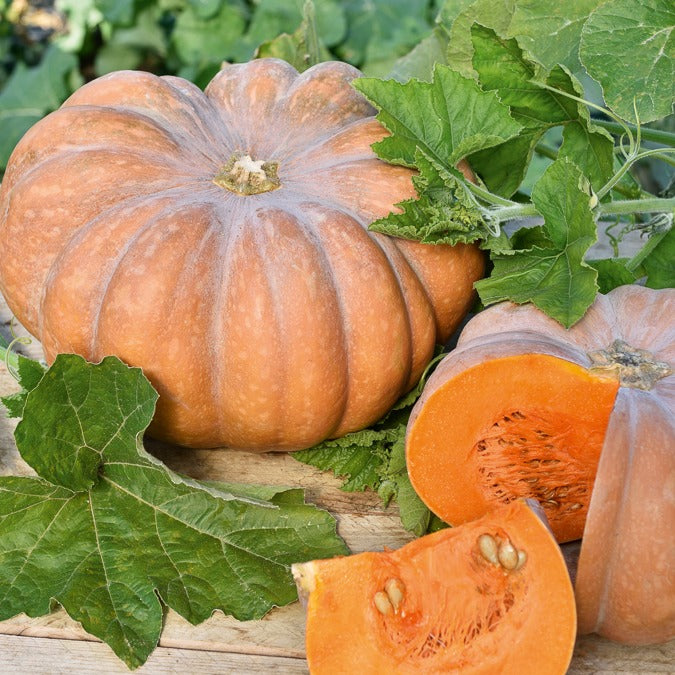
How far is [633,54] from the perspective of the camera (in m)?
1.62

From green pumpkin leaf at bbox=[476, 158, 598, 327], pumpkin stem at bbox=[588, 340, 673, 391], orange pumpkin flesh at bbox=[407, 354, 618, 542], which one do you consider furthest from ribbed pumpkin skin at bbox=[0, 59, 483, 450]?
pumpkin stem at bbox=[588, 340, 673, 391]

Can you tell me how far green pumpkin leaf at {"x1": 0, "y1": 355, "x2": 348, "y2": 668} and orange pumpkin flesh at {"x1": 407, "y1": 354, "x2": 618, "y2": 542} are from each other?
0.22m

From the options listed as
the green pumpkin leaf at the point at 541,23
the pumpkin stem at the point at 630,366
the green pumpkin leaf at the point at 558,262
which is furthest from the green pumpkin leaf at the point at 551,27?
the pumpkin stem at the point at 630,366

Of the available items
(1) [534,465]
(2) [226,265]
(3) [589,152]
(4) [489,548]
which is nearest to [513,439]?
(1) [534,465]

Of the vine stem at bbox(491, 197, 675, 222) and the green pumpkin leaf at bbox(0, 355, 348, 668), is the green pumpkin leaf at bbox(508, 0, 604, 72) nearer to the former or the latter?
the vine stem at bbox(491, 197, 675, 222)

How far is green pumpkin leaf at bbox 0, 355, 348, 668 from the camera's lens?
1367mm

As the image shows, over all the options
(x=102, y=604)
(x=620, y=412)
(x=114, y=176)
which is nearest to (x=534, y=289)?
(x=620, y=412)

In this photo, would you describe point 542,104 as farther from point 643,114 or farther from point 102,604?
point 102,604

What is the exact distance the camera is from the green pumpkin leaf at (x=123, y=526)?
1.37m

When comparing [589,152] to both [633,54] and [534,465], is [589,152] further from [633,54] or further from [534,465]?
[534,465]

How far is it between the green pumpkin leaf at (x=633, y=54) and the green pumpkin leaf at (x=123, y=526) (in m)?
0.88

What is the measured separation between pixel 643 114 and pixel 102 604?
46.4 inches

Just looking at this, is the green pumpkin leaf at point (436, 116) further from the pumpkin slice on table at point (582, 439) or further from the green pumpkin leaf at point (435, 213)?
the pumpkin slice on table at point (582, 439)

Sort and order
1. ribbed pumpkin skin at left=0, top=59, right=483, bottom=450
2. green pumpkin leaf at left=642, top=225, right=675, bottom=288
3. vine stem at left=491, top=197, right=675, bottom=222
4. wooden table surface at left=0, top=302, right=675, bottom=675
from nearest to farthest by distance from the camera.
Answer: wooden table surface at left=0, top=302, right=675, bottom=675
ribbed pumpkin skin at left=0, top=59, right=483, bottom=450
vine stem at left=491, top=197, right=675, bottom=222
green pumpkin leaf at left=642, top=225, right=675, bottom=288
